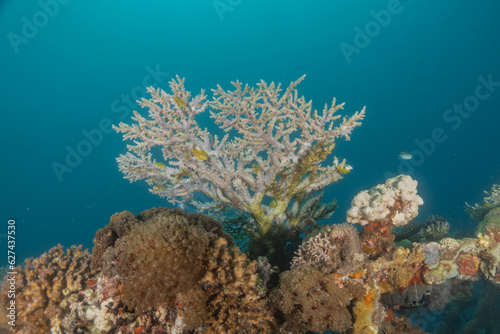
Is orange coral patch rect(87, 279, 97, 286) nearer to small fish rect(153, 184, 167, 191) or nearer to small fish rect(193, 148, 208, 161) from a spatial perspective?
small fish rect(153, 184, 167, 191)

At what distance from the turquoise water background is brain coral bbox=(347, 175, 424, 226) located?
55439 millimetres

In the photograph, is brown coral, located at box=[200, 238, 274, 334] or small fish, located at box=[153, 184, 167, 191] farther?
small fish, located at box=[153, 184, 167, 191]

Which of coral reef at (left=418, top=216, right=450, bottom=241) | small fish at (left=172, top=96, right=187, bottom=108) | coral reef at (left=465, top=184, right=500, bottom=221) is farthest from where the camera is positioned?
coral reef at (left=465, top=184, right=500, bottom=221)

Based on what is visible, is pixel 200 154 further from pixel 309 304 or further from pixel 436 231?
pixel 436 231

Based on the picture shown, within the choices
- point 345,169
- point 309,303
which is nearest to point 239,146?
point 345,169

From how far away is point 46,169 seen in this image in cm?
9700

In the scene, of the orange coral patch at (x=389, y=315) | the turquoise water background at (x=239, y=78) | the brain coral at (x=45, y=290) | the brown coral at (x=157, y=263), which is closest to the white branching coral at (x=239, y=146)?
the brown coral at (x=157, y=263)

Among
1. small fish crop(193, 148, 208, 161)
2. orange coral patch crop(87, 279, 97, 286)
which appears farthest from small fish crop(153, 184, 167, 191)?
orange coral patch crop(87, 279, 97, 286)

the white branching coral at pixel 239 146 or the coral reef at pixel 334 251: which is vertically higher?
the white branching coral at pixel 239 146

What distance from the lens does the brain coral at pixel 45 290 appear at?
3.57m

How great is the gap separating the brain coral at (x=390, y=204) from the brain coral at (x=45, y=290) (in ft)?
16.9

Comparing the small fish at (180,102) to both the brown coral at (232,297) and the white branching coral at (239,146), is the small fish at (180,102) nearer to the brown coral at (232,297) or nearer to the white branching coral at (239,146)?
the white branching coral at (239,146)

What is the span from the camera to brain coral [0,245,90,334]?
11.7ft

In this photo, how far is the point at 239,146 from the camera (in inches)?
218
